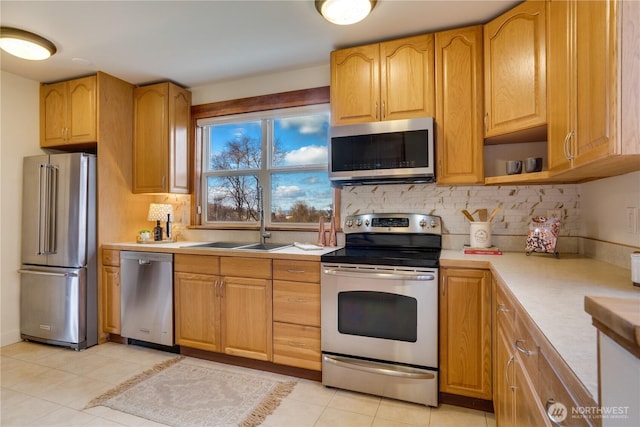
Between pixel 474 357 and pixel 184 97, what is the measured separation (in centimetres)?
332

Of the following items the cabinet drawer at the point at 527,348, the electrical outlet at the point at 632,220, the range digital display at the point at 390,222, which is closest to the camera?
the cabinet drawer at the point at 527,348

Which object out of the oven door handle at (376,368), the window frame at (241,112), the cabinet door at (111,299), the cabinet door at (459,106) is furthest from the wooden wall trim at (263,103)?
the oven door handle at (376,368)

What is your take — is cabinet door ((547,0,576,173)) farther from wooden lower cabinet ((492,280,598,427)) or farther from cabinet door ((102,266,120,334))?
cabinet door ((102,266,120,334))

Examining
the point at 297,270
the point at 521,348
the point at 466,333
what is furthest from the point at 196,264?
the point at 521,348

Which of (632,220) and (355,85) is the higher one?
(355,85)

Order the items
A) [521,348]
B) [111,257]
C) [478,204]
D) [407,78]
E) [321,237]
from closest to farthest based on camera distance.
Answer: [521,348], [407,78], [478,204], [321,237], [111,257]

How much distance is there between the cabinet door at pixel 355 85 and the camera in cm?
240

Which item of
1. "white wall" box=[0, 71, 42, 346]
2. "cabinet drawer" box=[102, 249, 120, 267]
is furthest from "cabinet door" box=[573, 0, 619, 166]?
"white wall" box=[0, 71, 42, 346]

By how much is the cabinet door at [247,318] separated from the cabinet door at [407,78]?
157cm

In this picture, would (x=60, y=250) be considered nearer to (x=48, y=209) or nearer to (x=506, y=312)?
(x=48, y=209)

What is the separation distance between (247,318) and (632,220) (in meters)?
2.31

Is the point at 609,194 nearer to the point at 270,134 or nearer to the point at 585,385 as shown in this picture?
the point at 585,385

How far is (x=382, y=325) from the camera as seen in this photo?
2039 mm

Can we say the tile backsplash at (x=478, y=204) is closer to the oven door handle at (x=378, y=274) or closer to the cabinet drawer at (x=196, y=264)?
the oven door handle at (x=378, y=274)
